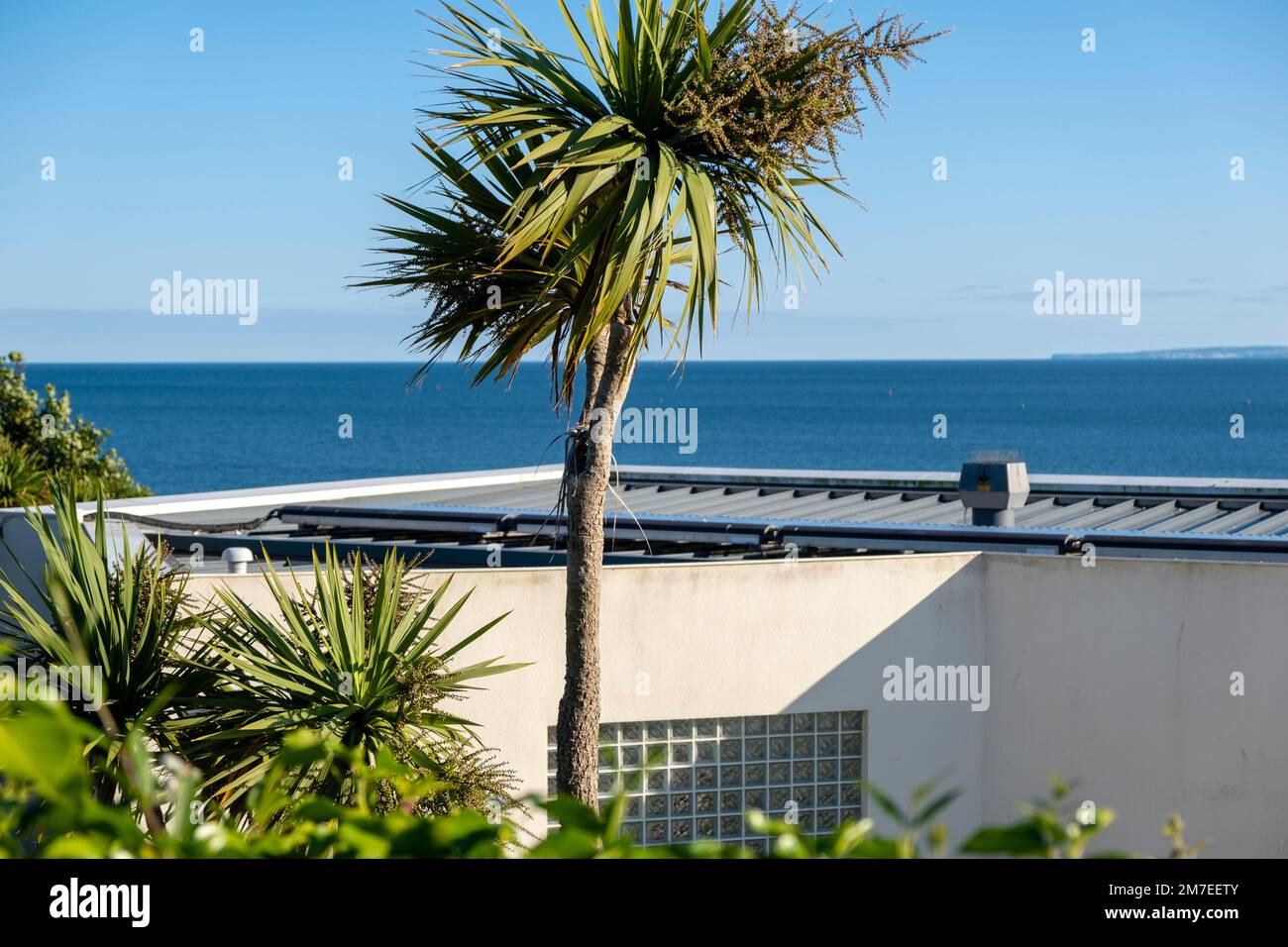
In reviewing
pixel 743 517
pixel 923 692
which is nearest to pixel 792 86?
pixel 923 692

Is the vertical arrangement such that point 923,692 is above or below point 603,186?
below

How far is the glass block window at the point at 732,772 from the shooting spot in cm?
916

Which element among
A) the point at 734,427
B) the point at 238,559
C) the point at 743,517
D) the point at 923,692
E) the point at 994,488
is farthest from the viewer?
the point at 734,427

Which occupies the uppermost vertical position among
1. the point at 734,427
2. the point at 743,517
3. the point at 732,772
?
the point at 734,427

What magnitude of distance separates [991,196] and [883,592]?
308 ft

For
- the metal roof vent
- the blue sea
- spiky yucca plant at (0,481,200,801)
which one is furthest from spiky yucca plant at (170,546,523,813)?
the blue sea

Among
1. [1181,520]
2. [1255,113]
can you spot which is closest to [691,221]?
[1181,520]

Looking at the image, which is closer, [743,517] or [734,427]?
[743,517]

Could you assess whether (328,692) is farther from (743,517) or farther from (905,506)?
(905,506)

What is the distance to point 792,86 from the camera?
669 cm

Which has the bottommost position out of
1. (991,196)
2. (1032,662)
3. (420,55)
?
(1032,662)

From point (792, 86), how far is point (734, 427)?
107 m
